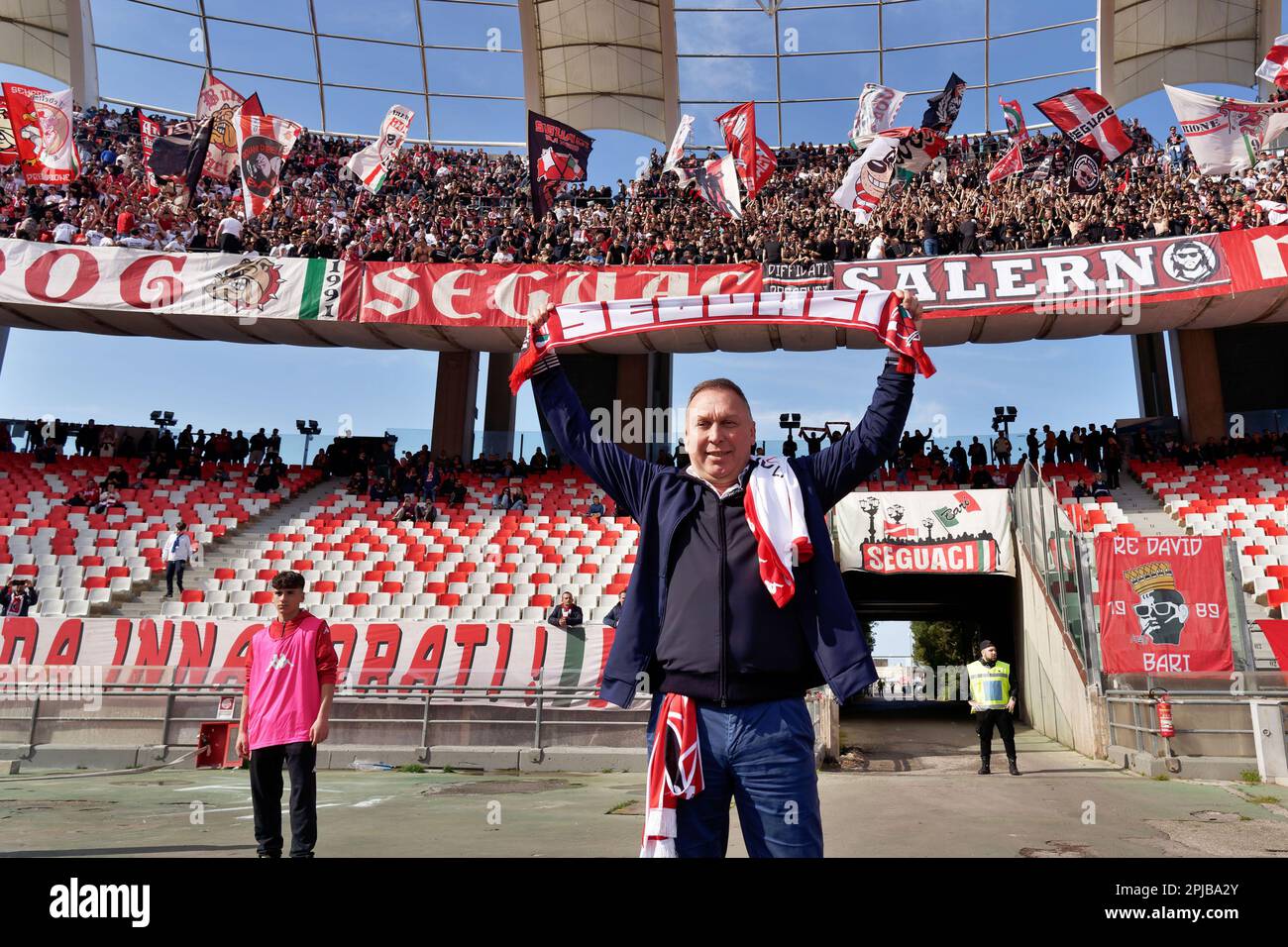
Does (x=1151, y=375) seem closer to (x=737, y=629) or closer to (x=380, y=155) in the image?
(x=380, y=155)

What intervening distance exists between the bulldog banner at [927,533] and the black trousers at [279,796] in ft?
47.4

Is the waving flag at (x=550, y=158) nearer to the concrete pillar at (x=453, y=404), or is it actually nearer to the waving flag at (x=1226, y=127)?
the concrete pillar at (x=453, y=404)

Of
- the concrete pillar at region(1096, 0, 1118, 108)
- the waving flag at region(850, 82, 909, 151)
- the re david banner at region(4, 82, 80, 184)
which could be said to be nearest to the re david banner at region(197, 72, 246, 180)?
the re david banner at region(4, 82, 80, 184)

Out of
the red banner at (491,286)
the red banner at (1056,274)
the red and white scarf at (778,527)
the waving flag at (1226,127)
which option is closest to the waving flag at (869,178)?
the red banner at (1056,274)

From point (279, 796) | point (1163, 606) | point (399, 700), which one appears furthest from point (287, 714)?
point (1163, 606)

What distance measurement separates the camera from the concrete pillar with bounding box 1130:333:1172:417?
30234mm

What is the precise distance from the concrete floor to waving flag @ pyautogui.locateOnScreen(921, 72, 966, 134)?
61.7 ft

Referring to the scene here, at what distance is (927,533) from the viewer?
1839 centimetres

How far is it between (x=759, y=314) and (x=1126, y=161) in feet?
101

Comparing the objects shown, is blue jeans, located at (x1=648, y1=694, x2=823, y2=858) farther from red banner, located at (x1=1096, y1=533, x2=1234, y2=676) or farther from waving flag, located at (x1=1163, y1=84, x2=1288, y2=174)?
waving flag, located at (x1=1163, y1=84, x2=1288, y2=174)

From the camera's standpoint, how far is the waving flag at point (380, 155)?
27.6 meters

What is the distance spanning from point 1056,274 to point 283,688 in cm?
2108
